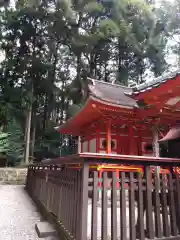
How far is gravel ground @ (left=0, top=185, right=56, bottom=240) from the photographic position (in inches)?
129

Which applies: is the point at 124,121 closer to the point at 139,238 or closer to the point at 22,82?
the point at 139,238

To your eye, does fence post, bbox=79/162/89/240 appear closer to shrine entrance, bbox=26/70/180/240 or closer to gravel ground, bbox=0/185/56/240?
shrine entrance, bbox=26/70/180/240

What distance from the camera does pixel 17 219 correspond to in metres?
4.23

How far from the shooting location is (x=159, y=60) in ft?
64.2

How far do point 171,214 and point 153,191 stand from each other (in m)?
0.38

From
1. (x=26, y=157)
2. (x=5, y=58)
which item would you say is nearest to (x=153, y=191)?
(x=26, y=157)

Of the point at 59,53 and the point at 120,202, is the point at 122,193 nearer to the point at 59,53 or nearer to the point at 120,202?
the point at 120,202

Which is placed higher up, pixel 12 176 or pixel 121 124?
pixel 121 124

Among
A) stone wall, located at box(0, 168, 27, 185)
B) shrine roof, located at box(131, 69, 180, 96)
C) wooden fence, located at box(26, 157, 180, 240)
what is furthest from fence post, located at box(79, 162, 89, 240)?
stone wall, located at box(0, 168, 27, 185)

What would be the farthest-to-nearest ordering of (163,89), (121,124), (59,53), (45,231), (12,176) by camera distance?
(59,53), (12,176), (121,124), (45,231), (163,89)

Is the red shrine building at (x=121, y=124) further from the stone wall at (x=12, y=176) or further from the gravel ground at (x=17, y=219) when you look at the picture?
the gravel ground at (x=17, y=219)

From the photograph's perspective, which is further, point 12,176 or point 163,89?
point 12,176

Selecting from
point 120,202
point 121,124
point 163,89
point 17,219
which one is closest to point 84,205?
point 120,202

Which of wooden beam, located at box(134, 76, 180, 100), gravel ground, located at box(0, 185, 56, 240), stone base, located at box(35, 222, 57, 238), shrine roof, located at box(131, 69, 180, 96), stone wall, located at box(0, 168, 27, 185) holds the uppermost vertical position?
shrine roof, located at box(131, 69, 180, 96)
